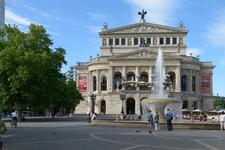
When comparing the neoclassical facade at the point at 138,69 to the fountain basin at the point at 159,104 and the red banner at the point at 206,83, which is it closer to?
the red banner at the point at 206,83

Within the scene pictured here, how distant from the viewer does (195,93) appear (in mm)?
143125

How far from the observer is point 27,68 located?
67.8 m

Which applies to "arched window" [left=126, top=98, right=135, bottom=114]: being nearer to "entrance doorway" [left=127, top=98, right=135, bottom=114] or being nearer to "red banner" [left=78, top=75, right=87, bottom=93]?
"entrance doorway" [left=127, top=98, right=135, bottom=114]

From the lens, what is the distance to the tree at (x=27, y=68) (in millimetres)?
67875

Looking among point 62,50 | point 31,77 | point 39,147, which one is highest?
point 62,50

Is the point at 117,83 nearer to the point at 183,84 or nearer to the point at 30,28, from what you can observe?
the point at 183,84

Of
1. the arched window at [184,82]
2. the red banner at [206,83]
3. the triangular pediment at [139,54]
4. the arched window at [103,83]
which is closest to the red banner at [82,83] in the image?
the arched window at [103,83]

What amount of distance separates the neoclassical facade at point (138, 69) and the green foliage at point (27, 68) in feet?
193

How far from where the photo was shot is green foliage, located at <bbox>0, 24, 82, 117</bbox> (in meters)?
67.9

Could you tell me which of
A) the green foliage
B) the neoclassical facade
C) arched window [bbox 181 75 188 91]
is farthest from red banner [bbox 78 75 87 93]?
the green foliage

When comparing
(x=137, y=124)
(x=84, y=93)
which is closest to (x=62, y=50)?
(x=137, y=124)

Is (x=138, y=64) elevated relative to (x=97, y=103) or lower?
elevated

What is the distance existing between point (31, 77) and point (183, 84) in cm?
8031

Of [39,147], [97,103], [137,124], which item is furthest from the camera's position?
[97,103]
